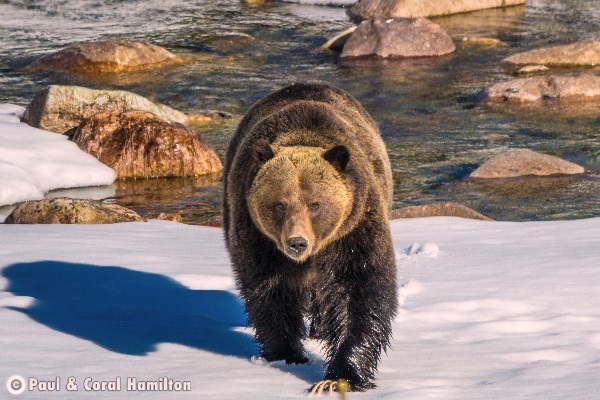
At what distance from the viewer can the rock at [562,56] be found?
1930cm

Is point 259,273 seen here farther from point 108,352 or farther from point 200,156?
point 200,156

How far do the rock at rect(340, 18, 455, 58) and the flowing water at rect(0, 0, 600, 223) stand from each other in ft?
0.93

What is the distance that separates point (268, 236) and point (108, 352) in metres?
1.01

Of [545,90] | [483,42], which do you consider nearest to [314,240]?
[545,90]

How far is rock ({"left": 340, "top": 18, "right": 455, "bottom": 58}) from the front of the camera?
66.6 ft

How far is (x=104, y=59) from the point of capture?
772 inches

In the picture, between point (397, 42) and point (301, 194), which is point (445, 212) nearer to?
point (301, 194)

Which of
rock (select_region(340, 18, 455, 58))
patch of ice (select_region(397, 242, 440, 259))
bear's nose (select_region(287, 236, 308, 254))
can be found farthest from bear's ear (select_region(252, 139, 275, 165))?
rock (select_region(340, 18, 455, 58))

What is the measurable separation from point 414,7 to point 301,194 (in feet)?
66.0

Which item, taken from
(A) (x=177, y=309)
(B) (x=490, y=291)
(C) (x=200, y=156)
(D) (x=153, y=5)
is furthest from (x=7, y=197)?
(D) (x=153, y=5)

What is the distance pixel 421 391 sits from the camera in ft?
15.6

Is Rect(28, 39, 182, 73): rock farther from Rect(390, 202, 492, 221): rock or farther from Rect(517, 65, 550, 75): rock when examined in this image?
Rect(390, 202, 492, 221): rock

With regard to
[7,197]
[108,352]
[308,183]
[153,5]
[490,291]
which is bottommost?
[153,5]

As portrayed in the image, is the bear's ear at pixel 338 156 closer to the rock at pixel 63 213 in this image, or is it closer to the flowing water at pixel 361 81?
the rock at pixel 63 213
